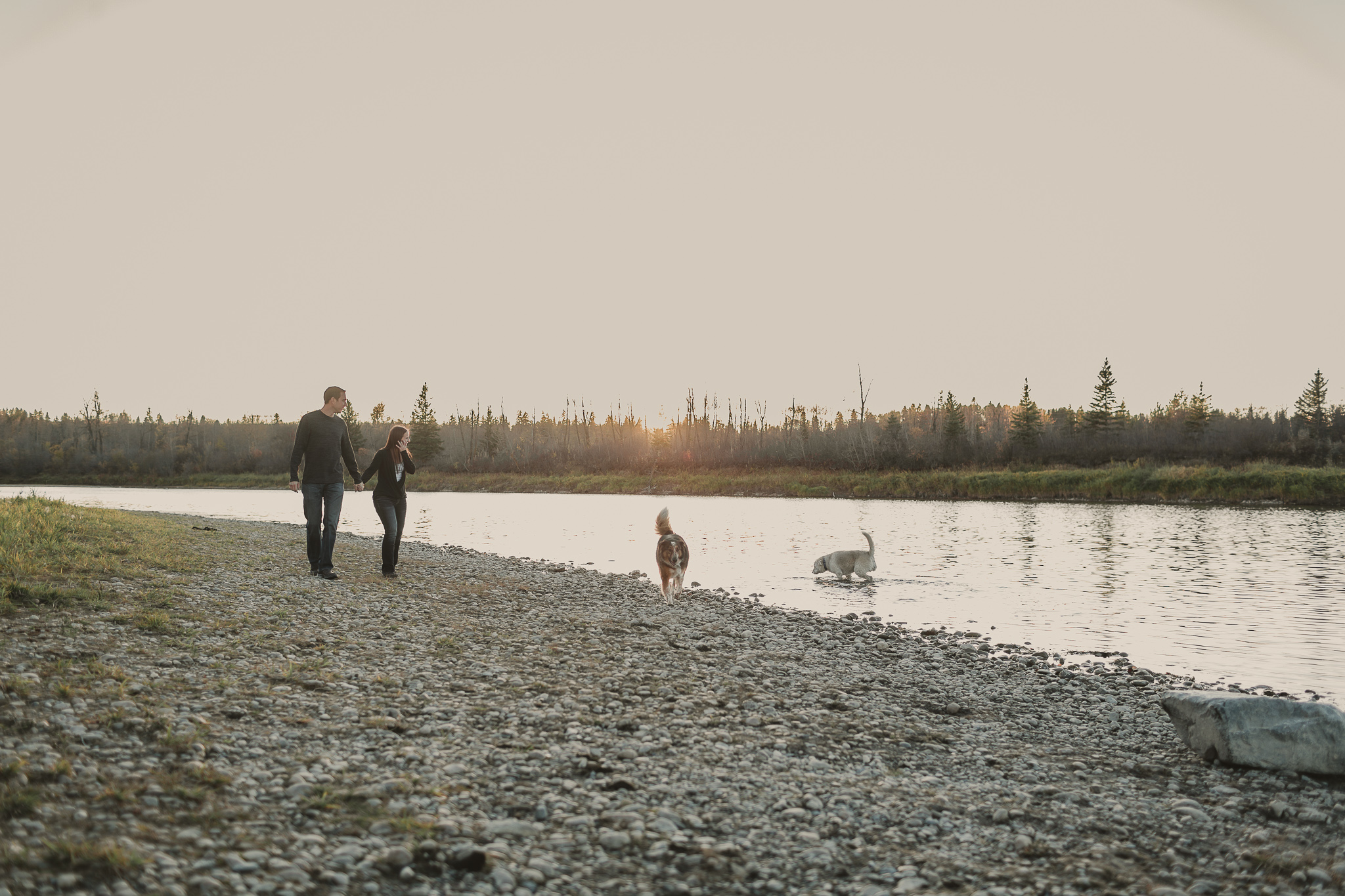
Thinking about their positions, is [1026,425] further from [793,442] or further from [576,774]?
[576,774]

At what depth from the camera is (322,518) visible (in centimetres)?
1337

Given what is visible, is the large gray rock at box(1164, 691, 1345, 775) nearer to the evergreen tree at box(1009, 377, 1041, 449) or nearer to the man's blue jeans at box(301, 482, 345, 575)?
the man's blue jeans at box(301, 482, 345, 575)

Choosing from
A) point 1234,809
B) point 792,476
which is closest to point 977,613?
point 1234,809

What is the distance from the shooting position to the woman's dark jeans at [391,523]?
1349 cm

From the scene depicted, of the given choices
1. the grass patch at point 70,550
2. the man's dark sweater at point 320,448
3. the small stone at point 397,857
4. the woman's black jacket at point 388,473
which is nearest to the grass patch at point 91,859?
the small stone at point 397,857

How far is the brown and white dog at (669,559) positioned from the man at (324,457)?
546 cm

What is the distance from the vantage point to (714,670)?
29.9ft

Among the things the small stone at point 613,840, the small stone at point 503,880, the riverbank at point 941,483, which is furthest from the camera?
the riverbank at point 941,483

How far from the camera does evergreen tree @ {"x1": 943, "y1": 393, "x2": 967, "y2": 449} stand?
80.4m

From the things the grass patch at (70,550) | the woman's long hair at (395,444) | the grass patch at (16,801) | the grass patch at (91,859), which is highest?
the woman's long hair at (395,444)

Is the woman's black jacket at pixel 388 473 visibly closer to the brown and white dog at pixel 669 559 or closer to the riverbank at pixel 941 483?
the brown and white dog at pixel 669 559

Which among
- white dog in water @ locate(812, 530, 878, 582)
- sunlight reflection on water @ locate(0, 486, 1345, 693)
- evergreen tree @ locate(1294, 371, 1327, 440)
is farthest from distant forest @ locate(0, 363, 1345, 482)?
white dog in water @ locate(812, 530, 878, 582)

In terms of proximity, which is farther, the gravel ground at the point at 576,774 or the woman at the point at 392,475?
the woman at the point at 392,475

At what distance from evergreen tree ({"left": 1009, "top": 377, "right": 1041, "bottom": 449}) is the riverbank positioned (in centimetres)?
1127
